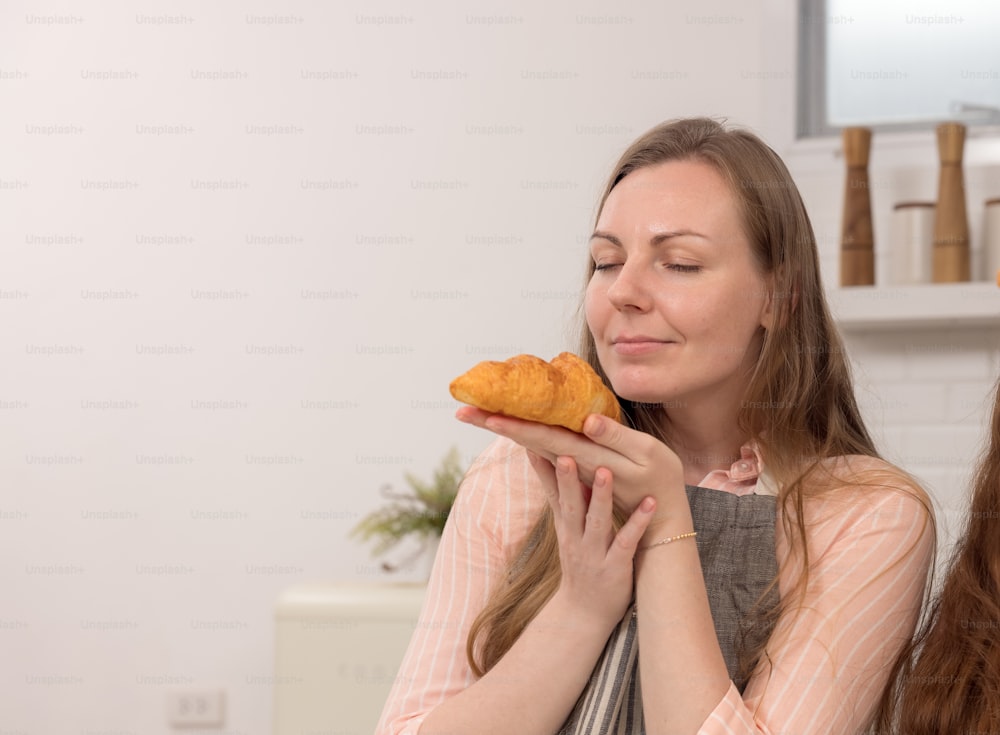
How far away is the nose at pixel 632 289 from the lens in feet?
3.85

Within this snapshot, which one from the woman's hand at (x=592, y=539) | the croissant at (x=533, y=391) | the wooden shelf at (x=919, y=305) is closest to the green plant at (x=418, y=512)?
the wooden shelf at (x=919, y=305)

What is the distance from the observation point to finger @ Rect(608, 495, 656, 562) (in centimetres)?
105

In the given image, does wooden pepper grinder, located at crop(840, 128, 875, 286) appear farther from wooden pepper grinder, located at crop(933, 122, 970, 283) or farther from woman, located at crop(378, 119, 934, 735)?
woman, located at crop(378, 119, 934, 735)

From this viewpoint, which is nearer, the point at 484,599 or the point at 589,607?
the point at 589,607

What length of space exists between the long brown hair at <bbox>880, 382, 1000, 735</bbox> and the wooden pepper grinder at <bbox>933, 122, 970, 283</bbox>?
4.52 feet

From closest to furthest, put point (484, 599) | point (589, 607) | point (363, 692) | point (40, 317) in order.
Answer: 1. point (589, 607)
2. point (484, 599)
3. point (363, 692)
4. point (40, 317)

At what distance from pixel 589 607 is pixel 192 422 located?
1.98 meters

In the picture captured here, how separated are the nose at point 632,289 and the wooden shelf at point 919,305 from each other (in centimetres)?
129

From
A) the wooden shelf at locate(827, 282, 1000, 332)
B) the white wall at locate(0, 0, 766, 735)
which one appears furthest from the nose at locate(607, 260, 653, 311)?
the white wall at locate(0, 0, 766, 735)

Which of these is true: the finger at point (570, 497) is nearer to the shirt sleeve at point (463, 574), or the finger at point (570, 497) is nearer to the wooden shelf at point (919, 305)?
the shirt sleeve at point (463, 574)

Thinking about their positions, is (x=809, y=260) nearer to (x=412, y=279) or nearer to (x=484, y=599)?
(x=484, y=599)

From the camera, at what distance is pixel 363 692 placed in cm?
234

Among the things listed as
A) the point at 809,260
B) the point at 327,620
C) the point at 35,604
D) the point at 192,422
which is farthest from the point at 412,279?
the point at 809,260

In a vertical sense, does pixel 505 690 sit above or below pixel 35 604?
above
